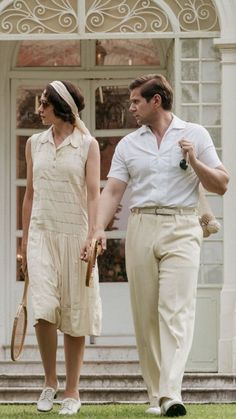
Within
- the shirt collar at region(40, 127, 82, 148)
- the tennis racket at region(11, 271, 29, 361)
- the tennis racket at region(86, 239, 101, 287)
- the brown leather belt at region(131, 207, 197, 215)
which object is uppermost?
the shirt collar at region(40, 127, 82, 148)

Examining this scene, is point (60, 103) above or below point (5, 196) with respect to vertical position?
above

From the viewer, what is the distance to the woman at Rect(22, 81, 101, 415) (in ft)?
32.6

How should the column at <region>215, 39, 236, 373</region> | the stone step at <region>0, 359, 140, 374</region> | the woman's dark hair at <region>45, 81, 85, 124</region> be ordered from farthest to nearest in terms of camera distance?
1. the stone step at <region>0, 359, 140, 374</region>
2. the column at <region>215, 39, 236, 373</region>
3. the woman's dark hair at <region>45, 81, 85, 124</region>

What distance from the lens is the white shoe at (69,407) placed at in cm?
982

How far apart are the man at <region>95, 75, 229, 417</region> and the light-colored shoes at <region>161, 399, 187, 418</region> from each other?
5cm

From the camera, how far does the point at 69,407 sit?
389 inches

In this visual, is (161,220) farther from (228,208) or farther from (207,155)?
(228,208)

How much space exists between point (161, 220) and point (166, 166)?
1.00 feet

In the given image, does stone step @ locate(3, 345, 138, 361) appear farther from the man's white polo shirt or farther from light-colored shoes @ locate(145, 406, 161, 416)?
the man's white polo shirt

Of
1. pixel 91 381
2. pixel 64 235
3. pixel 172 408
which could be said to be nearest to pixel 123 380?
pixel 91 381

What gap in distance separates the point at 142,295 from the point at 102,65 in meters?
5.93

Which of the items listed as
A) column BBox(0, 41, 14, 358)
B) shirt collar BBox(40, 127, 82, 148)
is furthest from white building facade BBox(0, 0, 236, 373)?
→ shirt collar BBox(40, 127, 82, 148)

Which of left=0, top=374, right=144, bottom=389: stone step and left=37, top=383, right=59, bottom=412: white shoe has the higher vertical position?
left=37, top=383, right=59, bottom=412: white shoe

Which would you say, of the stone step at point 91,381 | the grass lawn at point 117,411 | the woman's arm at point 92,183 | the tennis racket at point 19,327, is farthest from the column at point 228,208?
the woman's arm at point 92,183
